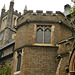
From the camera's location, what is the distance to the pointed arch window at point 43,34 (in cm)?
1352

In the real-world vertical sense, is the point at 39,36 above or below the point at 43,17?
below

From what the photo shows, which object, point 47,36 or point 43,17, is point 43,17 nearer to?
point 43,17

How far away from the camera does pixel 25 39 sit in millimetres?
13359

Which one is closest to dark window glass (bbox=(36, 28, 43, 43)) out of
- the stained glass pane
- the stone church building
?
the stone church building

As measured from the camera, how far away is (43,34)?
13664 millimetres

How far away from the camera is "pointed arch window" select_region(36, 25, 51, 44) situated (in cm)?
1352

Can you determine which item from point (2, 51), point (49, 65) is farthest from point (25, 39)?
point (2, 51)

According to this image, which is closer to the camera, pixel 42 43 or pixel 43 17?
pixel 42 43

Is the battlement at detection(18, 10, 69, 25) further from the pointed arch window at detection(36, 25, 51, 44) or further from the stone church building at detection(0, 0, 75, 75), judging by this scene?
the pointed arch window at detection(36, 25, 51, 44)

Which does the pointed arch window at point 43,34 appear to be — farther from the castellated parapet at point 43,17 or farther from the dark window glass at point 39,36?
the castellated parapet at point 43,17

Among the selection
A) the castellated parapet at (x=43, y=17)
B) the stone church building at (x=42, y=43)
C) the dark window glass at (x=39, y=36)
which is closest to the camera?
the stone church building at (x=42, y=43)

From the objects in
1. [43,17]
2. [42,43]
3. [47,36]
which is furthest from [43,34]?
[43,17]

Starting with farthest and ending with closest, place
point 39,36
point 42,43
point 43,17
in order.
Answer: point 43,17, point 39,36, point 42,43

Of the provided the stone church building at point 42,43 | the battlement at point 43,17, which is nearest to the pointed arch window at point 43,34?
the stone church building at point 42,43
